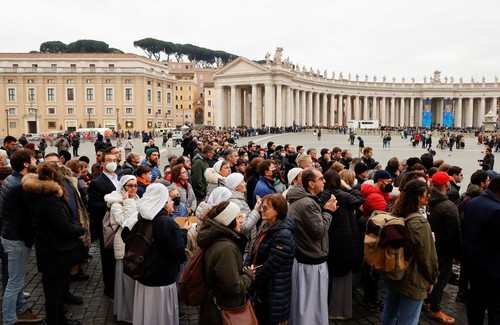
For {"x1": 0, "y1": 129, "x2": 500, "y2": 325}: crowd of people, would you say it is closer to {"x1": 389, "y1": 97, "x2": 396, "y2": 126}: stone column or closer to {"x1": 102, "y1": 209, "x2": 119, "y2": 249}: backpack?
{"x1": 102, "y1": 209, "x2": 119, "y2": 249}: backpack

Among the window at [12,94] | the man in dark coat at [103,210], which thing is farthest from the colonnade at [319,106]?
the man in dark coat at [103,210]

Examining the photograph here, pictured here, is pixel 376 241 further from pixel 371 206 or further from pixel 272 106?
pixel 272 106

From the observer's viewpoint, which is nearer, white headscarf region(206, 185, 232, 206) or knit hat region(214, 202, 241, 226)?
knit hat region(214, 202, 241, 226)

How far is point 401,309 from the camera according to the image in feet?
16.0

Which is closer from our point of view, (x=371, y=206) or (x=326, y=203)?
(x=326, y=203)

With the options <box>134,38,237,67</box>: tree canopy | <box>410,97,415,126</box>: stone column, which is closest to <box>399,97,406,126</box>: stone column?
<box>410,97,415,126</box>: stone column

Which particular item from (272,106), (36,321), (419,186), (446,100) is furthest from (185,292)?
(446,100)

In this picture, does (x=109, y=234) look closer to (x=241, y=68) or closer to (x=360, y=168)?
(x=360, y=168)

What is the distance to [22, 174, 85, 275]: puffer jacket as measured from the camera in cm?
497

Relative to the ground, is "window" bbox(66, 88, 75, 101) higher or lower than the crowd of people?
higher

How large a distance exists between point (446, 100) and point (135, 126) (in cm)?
6606

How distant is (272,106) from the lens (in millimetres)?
67188

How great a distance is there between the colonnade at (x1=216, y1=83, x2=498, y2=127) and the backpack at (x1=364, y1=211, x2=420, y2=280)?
204ft

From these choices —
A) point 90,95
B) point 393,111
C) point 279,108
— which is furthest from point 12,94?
point 393,111
